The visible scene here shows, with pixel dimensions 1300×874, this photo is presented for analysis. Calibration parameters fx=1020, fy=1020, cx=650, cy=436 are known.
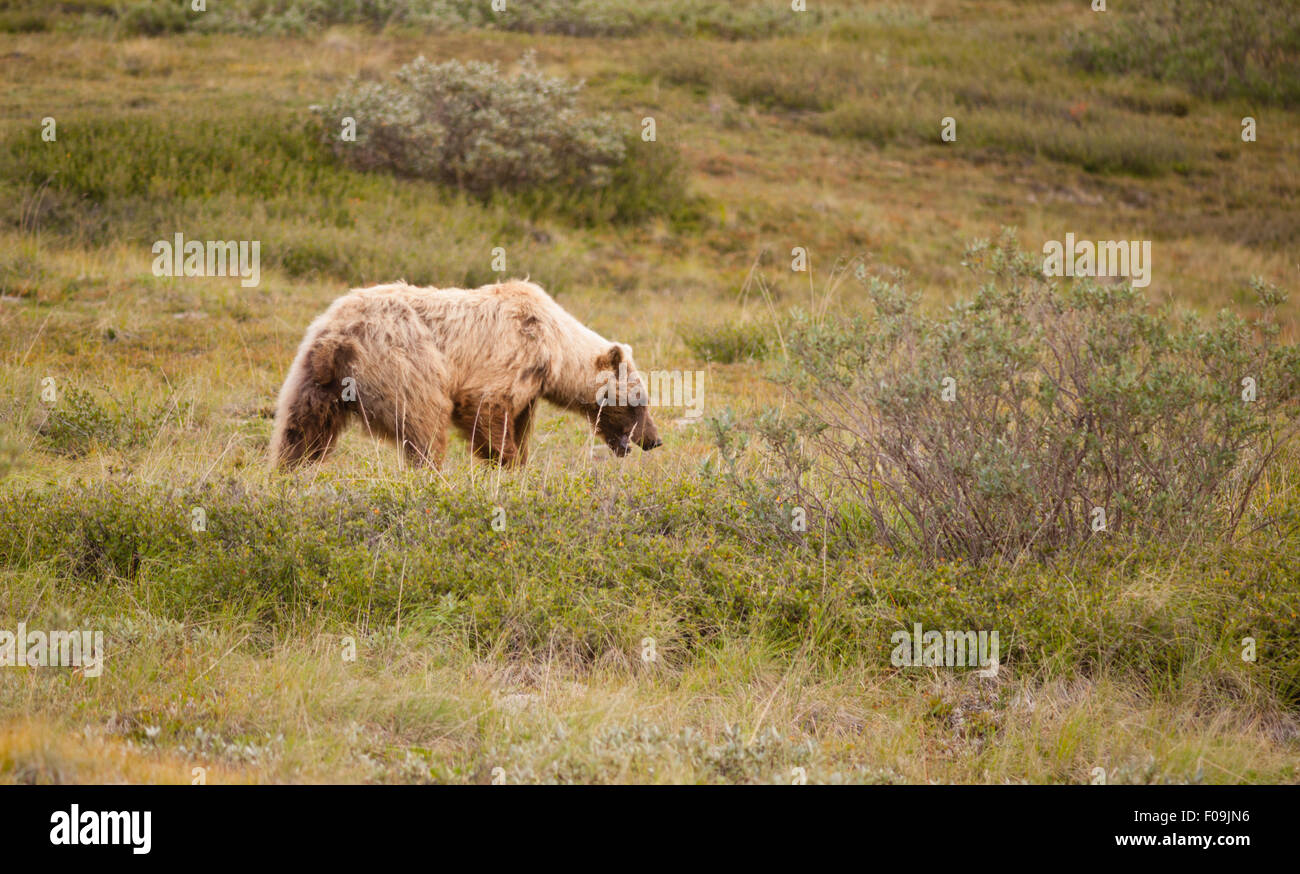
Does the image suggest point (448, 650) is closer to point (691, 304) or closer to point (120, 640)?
point (120, 640)

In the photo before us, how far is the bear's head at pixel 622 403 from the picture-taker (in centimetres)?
820

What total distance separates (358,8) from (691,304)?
19234 mm

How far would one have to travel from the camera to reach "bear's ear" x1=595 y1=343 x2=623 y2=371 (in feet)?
26.8

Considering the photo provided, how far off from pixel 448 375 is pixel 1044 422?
13.5 ft

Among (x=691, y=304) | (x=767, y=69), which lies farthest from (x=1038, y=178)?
(x=691, y=304)

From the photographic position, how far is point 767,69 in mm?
27625

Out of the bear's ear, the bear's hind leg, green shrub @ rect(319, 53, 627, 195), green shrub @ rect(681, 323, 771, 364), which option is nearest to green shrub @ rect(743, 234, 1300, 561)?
the bear's ear

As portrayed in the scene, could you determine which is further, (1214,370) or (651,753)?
(1214,370)

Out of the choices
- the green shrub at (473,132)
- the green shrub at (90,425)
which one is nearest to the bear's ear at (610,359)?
the green shrub at (90,425)

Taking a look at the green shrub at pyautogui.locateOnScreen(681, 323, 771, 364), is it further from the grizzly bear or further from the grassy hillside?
the grizzly bear

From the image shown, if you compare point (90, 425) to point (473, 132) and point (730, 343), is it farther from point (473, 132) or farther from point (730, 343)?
point (473, 132)

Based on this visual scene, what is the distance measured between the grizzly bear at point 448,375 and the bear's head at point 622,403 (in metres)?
0.01

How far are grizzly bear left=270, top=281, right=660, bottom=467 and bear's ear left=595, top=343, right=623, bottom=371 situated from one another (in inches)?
0.4

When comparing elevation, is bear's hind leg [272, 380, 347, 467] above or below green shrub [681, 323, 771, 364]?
below
